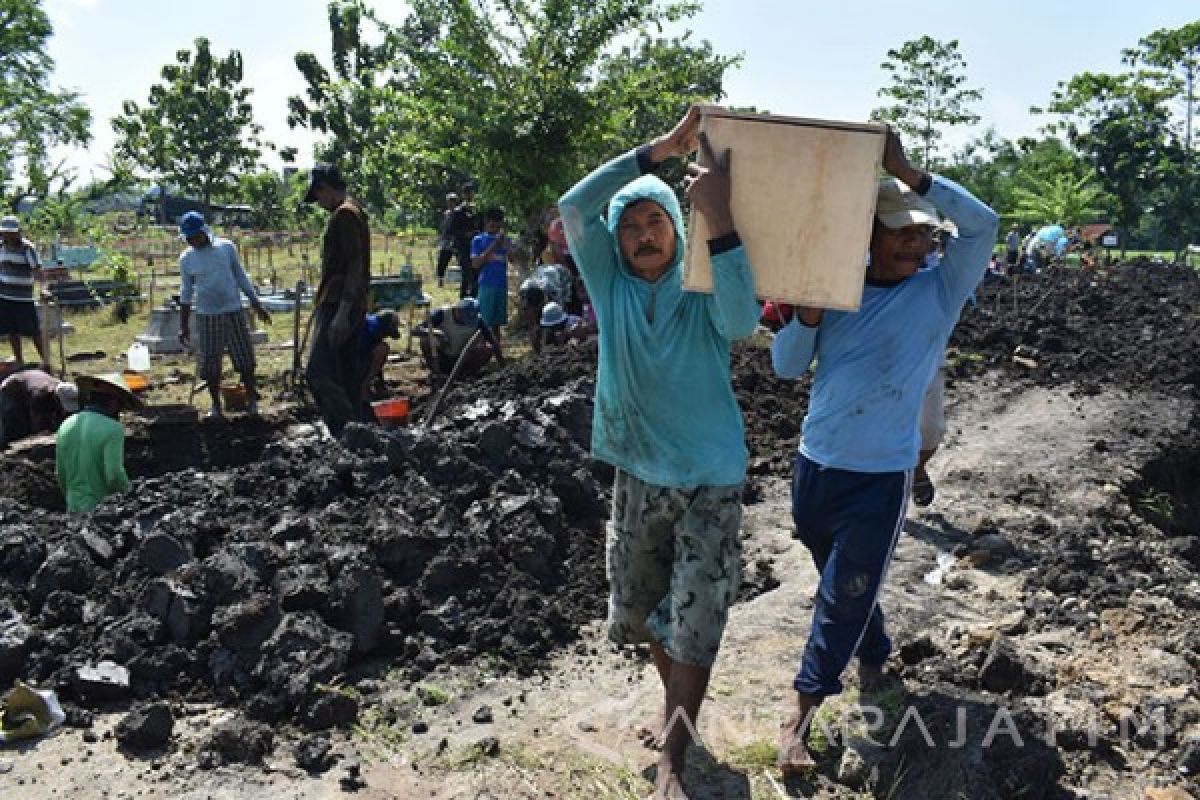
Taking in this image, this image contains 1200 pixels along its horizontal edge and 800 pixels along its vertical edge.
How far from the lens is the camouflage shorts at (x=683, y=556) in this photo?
9.47 feet

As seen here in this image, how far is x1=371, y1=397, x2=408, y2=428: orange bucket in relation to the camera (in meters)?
7.85

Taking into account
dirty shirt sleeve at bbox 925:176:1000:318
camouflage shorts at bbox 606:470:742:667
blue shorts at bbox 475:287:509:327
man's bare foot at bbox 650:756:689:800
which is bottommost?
man's bare foot at bbox 650:756:689:800

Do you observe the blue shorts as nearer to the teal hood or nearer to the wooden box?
the teal hood

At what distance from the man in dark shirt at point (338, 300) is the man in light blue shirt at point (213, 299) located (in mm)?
1680

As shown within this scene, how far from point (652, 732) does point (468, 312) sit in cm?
731

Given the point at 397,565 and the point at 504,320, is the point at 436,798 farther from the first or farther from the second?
the point at 504,320

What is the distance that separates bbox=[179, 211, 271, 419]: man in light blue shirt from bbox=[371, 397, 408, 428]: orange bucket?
125cm

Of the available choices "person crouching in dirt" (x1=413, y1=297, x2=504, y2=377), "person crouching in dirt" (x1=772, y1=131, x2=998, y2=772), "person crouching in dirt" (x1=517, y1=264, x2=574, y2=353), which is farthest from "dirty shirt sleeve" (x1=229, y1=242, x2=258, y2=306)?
"person crouching in dirt" (x1=772, y1=131, x2=998, y2=772)

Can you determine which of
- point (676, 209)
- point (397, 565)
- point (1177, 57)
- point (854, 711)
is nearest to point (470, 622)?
point (397, 565)

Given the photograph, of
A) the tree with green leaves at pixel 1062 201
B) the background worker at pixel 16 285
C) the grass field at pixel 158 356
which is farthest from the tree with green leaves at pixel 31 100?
the tree with green leaves at pixel 1062 201

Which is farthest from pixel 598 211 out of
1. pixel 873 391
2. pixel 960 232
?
pixel 960 232

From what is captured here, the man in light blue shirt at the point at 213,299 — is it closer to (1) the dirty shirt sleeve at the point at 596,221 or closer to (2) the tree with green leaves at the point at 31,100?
(1) the dirty shirt sleeve at the point at 596,221

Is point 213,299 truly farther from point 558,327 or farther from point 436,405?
point 558,327

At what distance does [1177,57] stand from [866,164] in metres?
38.0
